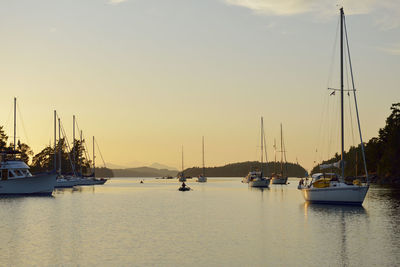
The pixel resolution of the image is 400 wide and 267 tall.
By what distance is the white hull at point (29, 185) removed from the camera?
82188 millimetres

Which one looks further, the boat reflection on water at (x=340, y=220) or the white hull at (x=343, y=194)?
the white hull at (x=343, y=194)

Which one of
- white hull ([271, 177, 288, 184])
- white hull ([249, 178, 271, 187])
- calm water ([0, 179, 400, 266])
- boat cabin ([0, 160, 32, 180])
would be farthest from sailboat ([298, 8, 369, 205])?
white hull ([271, 177, 288, 184])

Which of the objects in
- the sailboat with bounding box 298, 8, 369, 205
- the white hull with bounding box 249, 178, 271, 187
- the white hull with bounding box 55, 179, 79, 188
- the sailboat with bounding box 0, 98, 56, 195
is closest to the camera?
the sailboat with bounding box 298, 8, 369, 205

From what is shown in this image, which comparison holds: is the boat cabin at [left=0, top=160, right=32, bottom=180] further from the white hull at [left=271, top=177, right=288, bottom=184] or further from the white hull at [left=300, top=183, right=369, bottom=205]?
the white hull at [left=271, top=177, right=288, bottom=184]

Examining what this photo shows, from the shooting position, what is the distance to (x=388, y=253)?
2809 centimetres

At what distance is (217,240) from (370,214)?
24852 millimetres

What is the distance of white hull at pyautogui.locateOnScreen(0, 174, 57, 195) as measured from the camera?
82.2 meters

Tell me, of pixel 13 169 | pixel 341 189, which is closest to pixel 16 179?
pixel 13 169

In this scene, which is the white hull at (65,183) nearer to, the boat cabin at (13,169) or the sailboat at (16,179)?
the sailboat at (16,179)

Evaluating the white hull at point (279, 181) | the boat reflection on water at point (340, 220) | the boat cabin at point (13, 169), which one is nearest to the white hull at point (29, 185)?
the boat cabin at point (13, 169)

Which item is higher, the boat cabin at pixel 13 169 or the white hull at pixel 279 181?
the boat cabin at pixel 13 169

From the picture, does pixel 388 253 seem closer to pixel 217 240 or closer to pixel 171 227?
pixel 217 240

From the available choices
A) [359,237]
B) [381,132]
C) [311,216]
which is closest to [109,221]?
[311,216]

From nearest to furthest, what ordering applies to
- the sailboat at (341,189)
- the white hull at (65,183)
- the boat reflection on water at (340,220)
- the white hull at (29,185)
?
the boat reflection on water at (340,220), the sailboat at (341,189), the white hull at (29,185), the white hull at (65,183)
